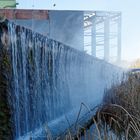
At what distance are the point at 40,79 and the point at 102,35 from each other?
54.2ft

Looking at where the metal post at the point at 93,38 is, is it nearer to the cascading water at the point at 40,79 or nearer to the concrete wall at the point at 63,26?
the concrete wall at the point at 63,26

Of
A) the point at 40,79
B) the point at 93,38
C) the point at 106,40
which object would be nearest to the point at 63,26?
the point at 93,38

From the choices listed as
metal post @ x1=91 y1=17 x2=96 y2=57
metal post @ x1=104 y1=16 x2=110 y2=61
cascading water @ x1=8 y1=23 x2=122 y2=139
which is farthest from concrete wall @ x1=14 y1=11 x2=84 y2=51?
cascading water @ x1=8 y1=23 x2=122 y2=139

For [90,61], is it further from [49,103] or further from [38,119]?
[38,119]

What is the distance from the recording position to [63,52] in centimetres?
716

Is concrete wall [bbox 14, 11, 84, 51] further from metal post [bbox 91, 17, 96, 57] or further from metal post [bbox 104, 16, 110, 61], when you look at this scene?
metal post [bbox 104, 16, 110, 61]

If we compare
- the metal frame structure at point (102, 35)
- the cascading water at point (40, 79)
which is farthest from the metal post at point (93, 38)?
the cascading water at point (40, 79)

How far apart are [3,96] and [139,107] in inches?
67.0

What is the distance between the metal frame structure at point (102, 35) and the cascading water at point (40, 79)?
12115 mm

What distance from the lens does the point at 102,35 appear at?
22.0 meters

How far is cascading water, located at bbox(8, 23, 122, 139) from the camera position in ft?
15.1

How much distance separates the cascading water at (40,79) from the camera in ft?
15.1

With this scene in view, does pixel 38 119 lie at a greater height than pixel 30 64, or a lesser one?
lesser

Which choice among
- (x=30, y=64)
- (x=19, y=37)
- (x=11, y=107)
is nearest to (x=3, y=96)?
(x=11, y=107)
